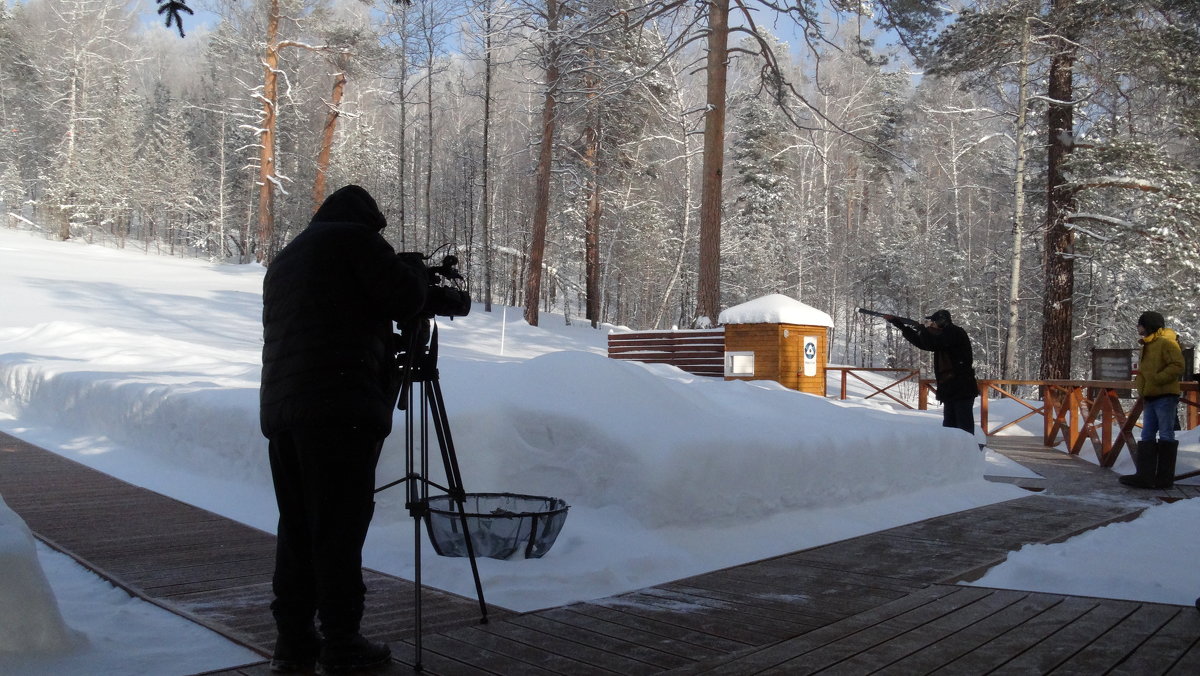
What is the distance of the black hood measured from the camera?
2971mm

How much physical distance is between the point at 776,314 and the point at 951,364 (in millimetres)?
6395

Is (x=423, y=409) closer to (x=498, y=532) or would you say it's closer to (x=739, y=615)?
(x=498, y=532)

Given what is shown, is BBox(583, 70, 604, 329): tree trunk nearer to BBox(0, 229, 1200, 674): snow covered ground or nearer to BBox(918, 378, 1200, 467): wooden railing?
BBox(918, 378, 1200, 467): wooden railing

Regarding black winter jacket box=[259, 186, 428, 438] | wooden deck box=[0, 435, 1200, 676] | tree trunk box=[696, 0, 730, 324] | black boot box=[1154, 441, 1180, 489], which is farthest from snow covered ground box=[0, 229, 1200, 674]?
tree trunk box=[696, 0, 730, 324]

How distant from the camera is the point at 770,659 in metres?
3.01

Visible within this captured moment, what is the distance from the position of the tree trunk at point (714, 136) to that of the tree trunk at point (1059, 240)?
6.48 metres

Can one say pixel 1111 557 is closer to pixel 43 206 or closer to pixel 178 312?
pixel 178 312

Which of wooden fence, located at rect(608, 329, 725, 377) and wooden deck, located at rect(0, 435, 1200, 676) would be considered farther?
wooden fence, located at rect(608, 329, 725, 377)

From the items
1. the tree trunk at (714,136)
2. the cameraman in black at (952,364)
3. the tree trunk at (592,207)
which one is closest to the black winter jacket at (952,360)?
the cameraman in black at (952,364)

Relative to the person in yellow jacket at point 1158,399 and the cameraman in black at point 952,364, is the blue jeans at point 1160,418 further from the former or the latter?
the cameraman in black at point 952,364

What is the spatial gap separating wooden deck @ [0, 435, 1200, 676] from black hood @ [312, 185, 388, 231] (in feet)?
4.86

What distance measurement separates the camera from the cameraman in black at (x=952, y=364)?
8672 mm

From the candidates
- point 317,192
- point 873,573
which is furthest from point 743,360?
point 317,192

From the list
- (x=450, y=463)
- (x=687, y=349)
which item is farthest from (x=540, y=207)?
(x=450, y=463)
